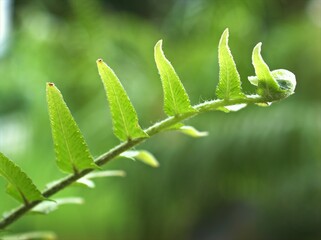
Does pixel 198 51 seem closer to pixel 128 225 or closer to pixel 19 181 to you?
pixel 128 225

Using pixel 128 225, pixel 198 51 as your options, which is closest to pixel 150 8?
pixel 198 51

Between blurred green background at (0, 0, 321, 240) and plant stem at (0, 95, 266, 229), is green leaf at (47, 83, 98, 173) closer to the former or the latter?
plant stem at (0, 95, 266, 229)

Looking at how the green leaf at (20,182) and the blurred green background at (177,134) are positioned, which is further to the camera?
the blurred green background at (177,134)

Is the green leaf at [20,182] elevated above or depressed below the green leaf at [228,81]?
below

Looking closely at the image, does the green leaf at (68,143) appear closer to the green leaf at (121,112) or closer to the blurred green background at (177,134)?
the green leaf at (121,112)

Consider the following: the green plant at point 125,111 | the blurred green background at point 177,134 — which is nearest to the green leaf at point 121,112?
the green plant at point 125,111

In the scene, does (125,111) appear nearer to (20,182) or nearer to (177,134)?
(20,182)

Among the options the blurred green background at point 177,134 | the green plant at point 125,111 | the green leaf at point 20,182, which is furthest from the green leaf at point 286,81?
the blurred green background at point 177,134

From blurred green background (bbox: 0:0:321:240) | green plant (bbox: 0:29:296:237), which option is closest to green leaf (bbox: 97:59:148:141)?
green plant (bbox: 0:29:296:237)
